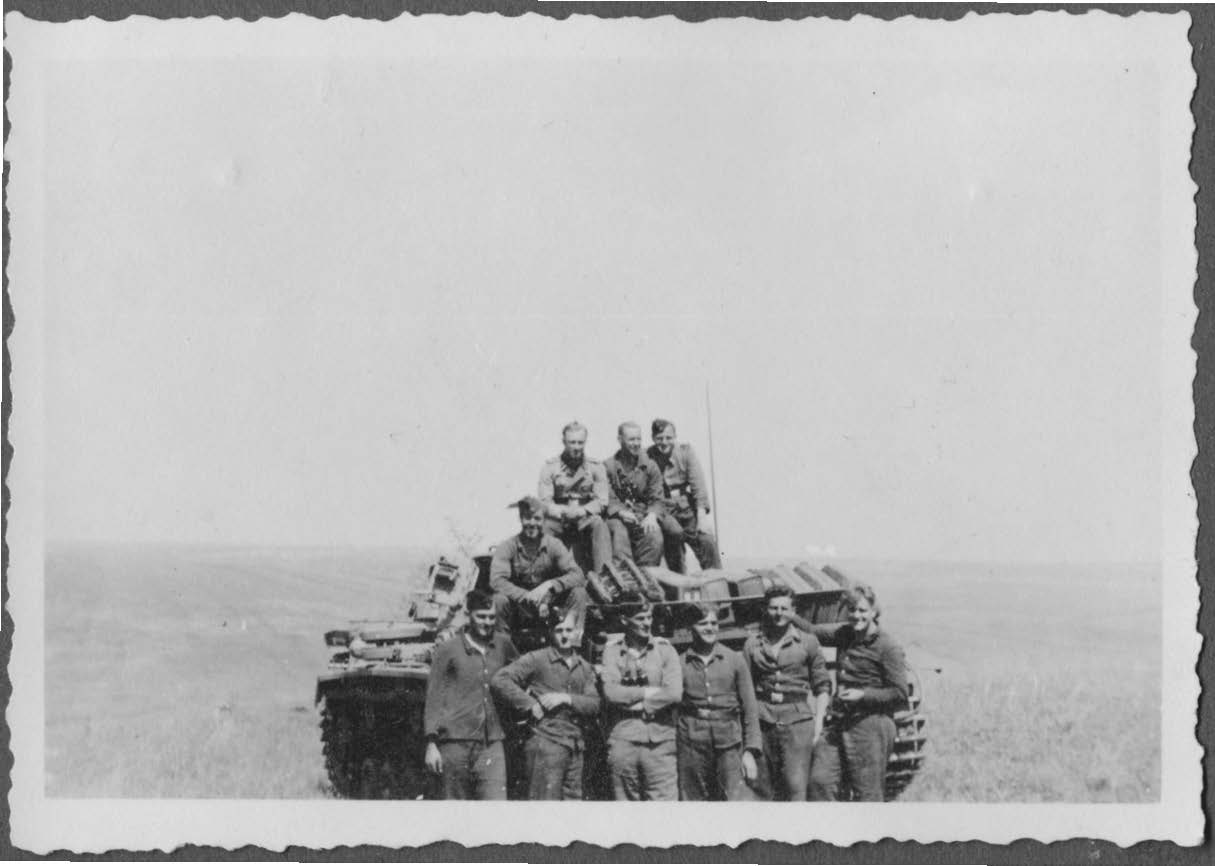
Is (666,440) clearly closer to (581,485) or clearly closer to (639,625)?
(581,485)

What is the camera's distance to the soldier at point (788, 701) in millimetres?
6066

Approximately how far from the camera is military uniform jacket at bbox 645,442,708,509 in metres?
6.16

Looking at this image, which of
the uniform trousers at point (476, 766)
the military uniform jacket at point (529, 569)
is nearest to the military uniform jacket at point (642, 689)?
the military uniform jacket at point (529, 569)

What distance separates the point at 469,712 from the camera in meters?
6.07

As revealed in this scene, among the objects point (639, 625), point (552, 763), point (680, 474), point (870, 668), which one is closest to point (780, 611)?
point (870, 668)

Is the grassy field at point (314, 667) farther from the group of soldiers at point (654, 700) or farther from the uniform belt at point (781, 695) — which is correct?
the uniform belt at point (781, 695)

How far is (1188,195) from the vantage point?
616 cm

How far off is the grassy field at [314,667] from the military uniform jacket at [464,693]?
0.30 meters

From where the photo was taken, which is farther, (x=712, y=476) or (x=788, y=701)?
(x=712, y=476)

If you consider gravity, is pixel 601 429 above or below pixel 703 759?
above

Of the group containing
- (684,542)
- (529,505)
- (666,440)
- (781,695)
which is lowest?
(781,695)

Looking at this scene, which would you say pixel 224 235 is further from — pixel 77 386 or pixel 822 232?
pixel 822 232

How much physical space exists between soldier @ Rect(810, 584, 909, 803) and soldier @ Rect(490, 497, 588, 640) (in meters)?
0.90

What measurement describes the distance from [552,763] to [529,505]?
92 centimetres
